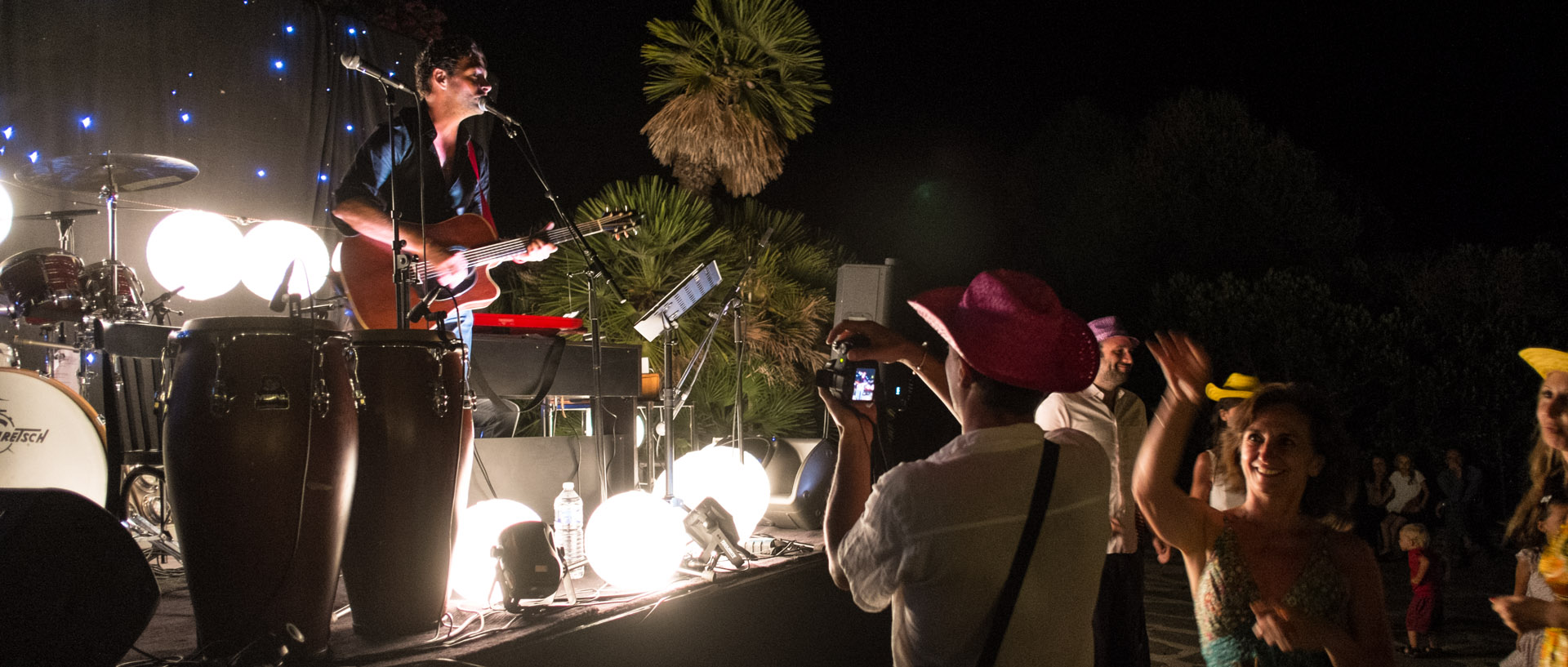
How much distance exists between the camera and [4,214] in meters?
5.50

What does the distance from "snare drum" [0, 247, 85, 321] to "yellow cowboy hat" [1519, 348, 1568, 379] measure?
599 centimetres

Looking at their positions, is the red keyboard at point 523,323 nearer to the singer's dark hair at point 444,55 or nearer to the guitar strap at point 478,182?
the guitar strap at point 478,182

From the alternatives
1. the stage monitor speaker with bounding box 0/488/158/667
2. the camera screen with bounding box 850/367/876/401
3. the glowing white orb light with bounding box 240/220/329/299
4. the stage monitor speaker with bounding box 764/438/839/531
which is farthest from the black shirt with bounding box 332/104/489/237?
the glowing white orb light with bounding box 240/220/329/299

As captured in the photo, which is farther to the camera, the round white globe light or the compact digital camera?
the round white globe light

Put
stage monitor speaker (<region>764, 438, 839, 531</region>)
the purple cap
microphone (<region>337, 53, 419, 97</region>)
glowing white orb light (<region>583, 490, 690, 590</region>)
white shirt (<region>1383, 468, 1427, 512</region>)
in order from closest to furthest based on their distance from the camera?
1. microphone (<region>337, 53, 419, 97</region>)
2. glowing white orb light (<region>583, 490, 690, 590</region>)
3. the purple cap
4. stage monitor speaker (<region>764, 438, 839, 531</region>)
5. white shirt (<region>1383, 468, 1427, 512</region>)

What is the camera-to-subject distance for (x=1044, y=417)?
389 cm

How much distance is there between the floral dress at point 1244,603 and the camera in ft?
6.60

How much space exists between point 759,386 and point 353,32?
4635mm

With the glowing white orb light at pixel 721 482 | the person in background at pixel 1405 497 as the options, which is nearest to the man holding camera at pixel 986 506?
the glowing white orb light at pixel 721 482

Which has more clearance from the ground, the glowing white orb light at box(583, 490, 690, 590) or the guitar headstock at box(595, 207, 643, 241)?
the guitar headstock at box(595, 207, 643, 241)

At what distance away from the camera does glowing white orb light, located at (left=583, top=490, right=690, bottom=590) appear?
311 cm

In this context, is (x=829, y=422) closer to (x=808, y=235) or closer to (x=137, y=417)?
(x=808, y=235)

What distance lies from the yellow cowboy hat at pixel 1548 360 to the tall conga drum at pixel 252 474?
3.12 meters

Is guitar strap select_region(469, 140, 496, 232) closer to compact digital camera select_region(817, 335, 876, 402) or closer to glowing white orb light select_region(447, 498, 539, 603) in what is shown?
glowing white orb light select_region(447, 498, 539, 603)
